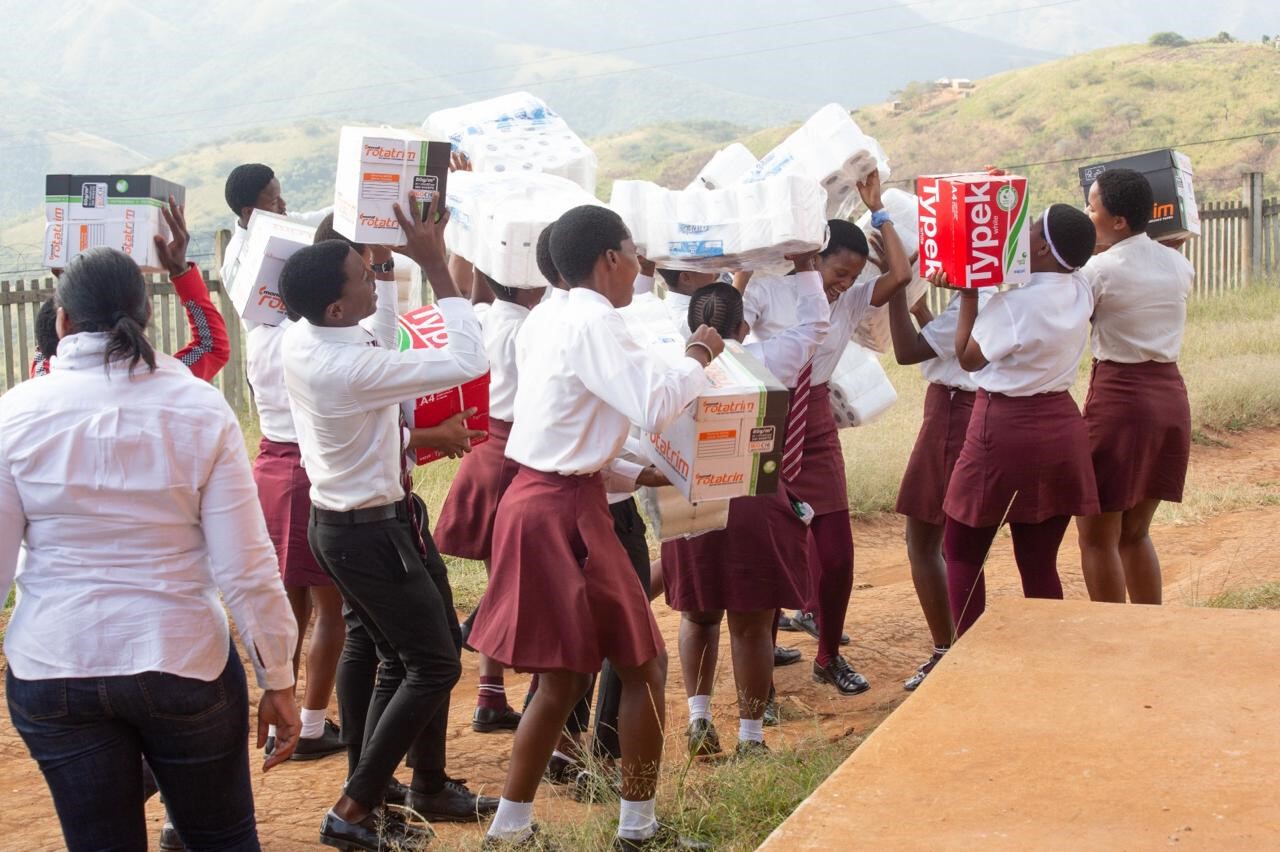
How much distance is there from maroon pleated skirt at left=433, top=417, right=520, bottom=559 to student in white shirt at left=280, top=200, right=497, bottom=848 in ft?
2.70

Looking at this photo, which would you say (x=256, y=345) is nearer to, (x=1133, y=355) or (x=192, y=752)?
(x=192, y=752)

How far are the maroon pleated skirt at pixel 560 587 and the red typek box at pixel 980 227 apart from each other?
1.63 metres

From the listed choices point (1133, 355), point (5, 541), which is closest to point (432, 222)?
point (5, 541)

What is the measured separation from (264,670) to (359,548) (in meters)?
0.86

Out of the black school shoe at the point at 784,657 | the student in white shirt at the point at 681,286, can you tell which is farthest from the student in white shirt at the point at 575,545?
the black school shoe at the point at 784,657

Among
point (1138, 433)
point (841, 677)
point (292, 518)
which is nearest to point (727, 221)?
point (292, 518)

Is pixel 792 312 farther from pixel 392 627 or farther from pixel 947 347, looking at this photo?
pixel 392 627

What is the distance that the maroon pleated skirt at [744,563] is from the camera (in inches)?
176

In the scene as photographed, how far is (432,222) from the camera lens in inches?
149

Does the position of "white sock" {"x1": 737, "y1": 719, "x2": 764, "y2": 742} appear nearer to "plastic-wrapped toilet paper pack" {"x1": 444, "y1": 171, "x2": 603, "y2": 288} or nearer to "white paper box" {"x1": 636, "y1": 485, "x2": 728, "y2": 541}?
"white paper box" {"x1": 636, "y1": 485, "x2": 728, "y2": 541}

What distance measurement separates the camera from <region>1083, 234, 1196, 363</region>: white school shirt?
16.7ft

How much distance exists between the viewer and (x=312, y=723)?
4828 mm

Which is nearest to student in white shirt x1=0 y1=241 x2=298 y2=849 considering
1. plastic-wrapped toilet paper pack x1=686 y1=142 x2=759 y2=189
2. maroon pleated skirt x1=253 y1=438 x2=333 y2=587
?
maroon pleated skirt x1=253 y1=438 x2=333 y2=587

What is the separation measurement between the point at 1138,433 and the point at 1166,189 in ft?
3.19
